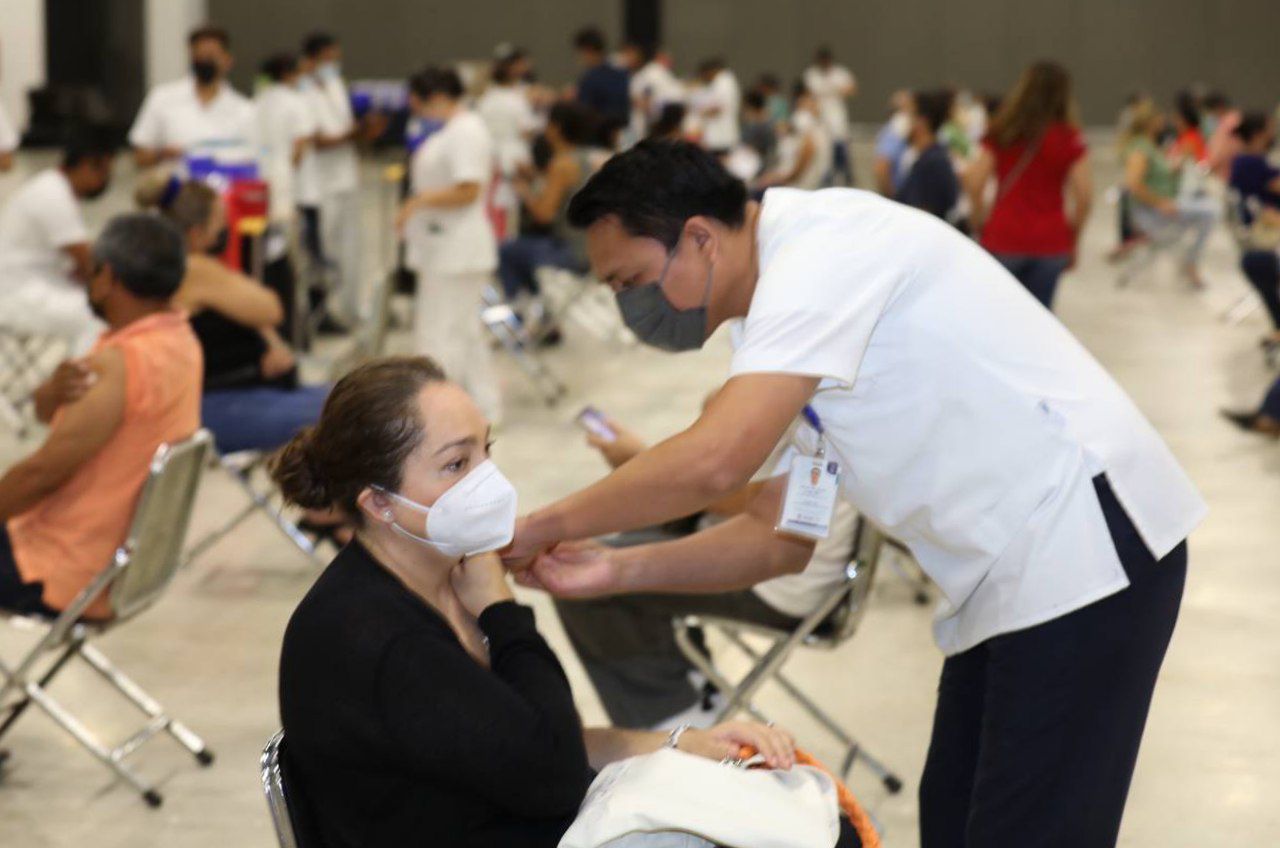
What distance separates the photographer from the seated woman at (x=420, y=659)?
6.32 feet

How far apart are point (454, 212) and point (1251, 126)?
18.2 ft

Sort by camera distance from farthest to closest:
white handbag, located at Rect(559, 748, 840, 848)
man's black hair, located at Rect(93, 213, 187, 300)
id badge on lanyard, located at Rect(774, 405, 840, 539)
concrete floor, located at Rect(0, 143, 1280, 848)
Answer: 1. man's black hair, located at Rect(93, 213, 187, 300)
2. concrete floor, located at Rect(0, 143, 1280, 848)
3. id badge on lanyard, located at Rect(774, 405, 840, 539)
4. white handbag, located at Rect(559, 748, 840, 848)

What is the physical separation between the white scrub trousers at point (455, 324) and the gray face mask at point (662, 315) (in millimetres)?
5134

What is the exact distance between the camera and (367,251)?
13.0 m

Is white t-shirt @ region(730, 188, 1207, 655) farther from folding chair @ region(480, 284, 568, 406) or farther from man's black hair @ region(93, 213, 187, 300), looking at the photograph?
folding chair @ region(480, 284, 568, 406)

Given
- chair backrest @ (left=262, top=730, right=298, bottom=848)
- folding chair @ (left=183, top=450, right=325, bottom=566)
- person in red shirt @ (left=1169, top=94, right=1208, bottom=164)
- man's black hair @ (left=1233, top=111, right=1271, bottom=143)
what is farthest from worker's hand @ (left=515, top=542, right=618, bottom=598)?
person in red shirt @ (left=1169, top=94, right=1208, bottom=164)

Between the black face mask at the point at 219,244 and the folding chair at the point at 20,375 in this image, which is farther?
the folding chair at the point at 20,375

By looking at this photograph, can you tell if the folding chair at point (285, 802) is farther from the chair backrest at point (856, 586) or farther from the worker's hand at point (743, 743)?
the chair backrest at point (856, 586)

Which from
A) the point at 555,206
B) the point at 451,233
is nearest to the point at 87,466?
the point at 451,233

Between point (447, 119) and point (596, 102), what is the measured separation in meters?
6.33

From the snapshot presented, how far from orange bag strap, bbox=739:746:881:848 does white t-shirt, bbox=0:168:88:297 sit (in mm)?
5130

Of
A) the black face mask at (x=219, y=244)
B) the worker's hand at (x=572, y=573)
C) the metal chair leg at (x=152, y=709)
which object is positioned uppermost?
the worker's hand at (x=572, y=573)

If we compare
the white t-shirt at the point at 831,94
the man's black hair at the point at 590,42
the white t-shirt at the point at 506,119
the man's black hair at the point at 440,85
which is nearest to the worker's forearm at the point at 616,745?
the man's black hair at the point at 440,85

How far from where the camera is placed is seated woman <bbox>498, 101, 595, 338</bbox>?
8773 millimetres
